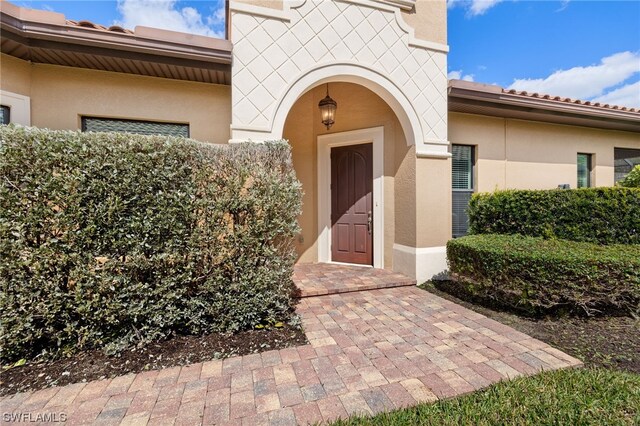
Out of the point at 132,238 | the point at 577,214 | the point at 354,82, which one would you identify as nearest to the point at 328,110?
the point at 354,82

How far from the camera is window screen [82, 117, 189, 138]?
4355mm

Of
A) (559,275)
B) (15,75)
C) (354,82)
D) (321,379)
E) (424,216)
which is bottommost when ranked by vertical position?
(321,379)

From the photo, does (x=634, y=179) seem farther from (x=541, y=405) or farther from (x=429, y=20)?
(x=541, y=405)

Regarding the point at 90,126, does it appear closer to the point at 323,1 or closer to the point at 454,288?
the point at 323,1

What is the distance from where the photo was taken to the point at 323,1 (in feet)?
15.2

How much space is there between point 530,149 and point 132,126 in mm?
8832

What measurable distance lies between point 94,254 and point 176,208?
35.7 inches

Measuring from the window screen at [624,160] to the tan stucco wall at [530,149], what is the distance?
22.3 inches

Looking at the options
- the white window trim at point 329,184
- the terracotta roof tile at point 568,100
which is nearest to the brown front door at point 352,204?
the white window trim at point 329,184

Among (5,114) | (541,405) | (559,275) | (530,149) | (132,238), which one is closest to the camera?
(541,405)

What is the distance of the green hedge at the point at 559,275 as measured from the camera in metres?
3.40

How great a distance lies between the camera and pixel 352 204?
Answer: 6.26 meters

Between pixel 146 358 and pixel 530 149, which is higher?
pixel 530 149

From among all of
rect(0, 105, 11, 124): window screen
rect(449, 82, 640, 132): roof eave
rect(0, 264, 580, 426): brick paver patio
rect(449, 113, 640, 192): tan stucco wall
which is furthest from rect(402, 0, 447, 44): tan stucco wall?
rect(0, 105, 11, 124): window screen
